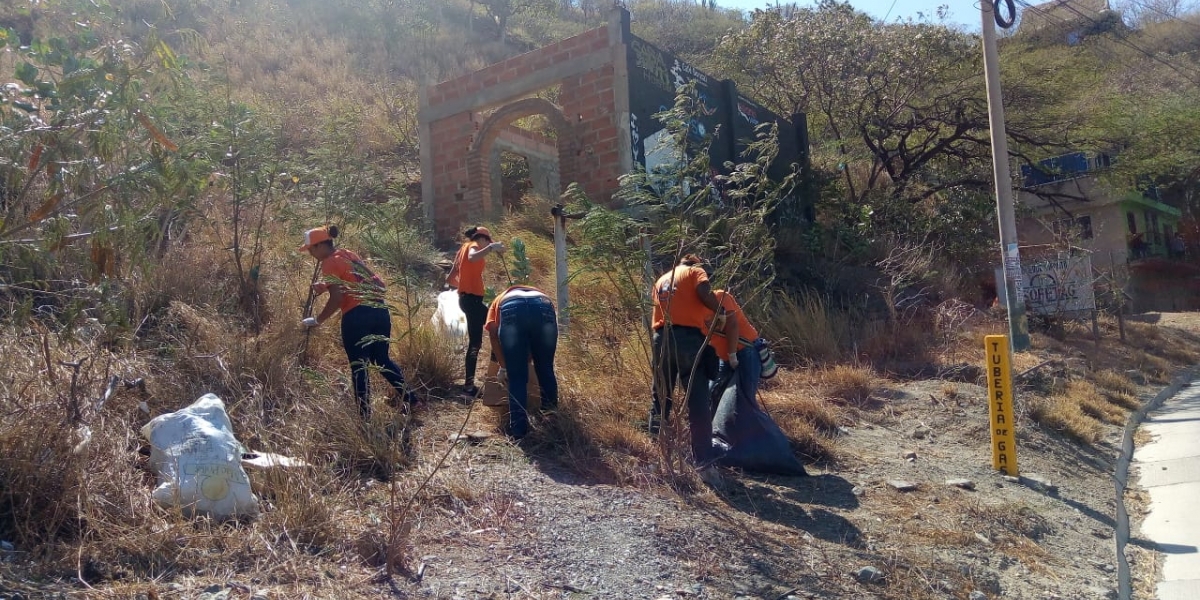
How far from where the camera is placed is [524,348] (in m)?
6.00

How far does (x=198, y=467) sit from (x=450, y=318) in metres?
3.87

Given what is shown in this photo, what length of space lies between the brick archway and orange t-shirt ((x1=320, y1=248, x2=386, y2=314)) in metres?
7.14

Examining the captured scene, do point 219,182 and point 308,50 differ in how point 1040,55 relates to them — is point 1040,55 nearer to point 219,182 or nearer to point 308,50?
point 219,182

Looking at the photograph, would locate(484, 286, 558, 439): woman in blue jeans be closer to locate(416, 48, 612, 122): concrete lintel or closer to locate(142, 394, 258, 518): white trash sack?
locate(142, 394, 258, 518): white trash sack

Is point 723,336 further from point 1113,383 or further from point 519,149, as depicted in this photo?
point 519,149

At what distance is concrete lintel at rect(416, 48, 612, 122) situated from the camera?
1295 centimetres

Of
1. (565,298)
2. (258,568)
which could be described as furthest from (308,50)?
(258,568)

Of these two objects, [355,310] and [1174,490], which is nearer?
[355,310]

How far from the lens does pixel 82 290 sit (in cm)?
496

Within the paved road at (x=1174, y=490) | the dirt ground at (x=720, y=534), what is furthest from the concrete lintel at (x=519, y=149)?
the paved road at (x=1174, y=490)

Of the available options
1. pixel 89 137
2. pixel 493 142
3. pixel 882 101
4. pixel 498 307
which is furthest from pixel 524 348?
pixel 882 101

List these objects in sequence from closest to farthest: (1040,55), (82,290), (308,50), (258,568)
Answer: (258,568)
(82,290)
(1040,55)
(308,50)

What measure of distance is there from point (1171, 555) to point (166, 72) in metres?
6.38

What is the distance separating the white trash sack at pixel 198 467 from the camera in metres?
4.29
